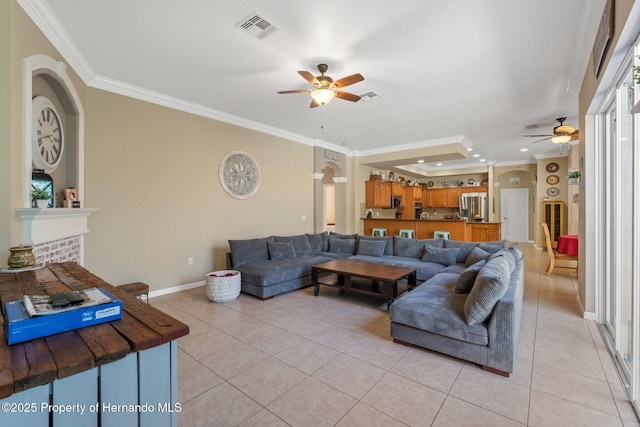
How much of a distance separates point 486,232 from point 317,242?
484 centimetres

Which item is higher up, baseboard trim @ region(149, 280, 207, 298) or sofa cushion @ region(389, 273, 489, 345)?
sofa cushion @ region(389, 273, 489, 345)

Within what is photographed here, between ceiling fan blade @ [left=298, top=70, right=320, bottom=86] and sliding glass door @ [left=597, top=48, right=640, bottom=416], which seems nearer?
sliding glass door @ [left=597, top=48, right=640, bottom=416]

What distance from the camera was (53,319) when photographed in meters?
0.92

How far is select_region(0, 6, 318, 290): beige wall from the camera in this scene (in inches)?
141

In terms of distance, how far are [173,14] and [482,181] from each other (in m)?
11.1

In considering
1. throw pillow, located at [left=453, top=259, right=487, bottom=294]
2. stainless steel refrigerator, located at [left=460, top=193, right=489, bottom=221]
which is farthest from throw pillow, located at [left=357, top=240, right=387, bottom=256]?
stainless steel refrigerator, located at [left=460, top=193, right=489, bottom=221]

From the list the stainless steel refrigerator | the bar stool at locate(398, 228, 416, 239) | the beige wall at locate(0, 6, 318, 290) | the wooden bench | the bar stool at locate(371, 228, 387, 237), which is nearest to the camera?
the wooden bench

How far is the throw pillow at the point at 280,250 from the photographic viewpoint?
490cm

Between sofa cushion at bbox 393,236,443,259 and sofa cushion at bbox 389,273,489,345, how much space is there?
2.20 meters

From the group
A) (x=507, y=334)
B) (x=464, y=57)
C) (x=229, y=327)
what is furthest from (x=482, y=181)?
(x=229, y=327)

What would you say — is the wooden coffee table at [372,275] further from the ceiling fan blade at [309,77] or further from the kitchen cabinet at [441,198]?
the kitchen cabinet at [441,198]

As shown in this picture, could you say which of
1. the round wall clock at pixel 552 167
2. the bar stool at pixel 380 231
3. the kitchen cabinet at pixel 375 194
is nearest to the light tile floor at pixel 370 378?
the bar stool at pixel 380 231

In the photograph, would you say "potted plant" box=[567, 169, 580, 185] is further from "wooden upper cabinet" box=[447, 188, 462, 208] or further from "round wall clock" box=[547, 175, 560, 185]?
"wooden upper cabinet" box=[447, 188, 462, 208]

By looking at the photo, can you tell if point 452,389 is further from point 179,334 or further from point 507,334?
point 179,334
